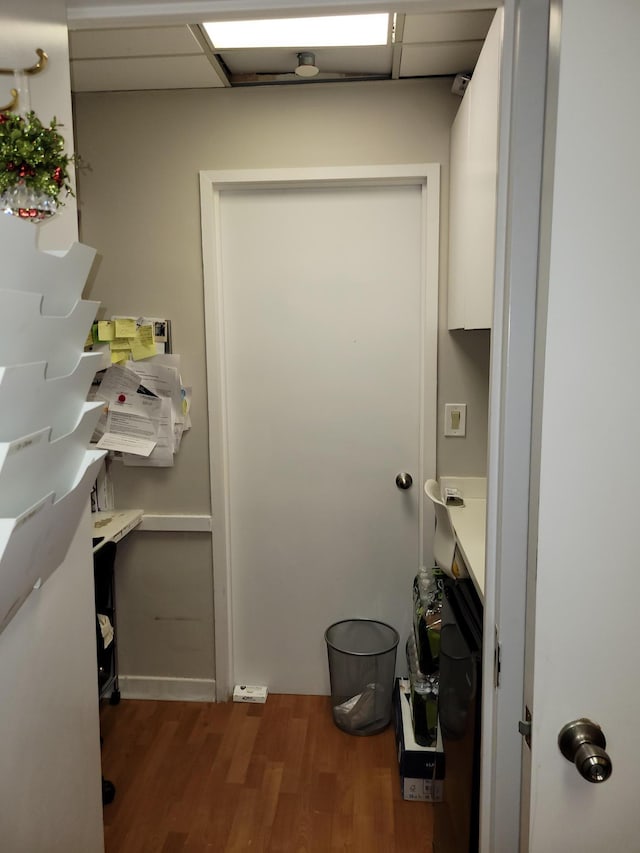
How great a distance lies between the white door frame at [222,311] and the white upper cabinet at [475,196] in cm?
9

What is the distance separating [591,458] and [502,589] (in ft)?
1.02

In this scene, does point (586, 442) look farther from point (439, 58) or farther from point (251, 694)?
point (251, 694)

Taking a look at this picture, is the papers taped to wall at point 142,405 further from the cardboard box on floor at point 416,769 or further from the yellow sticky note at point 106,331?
the cardboard box on floor at point 416,769

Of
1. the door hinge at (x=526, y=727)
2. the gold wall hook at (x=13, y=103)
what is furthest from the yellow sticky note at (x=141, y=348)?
the door hinge at (x=526, y=727)

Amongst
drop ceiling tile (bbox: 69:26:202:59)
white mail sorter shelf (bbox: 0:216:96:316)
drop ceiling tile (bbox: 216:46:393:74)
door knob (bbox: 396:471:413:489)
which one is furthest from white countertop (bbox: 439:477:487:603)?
drop ceiling tile (bbox: 69:26:202:59)

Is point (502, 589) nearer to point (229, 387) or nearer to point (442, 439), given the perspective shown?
point (442, 439)

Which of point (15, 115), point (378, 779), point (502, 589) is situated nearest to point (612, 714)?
point (502, 589)

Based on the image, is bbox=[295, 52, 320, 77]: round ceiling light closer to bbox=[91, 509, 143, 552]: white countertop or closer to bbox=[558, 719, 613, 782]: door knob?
bbox=[91, 509, 143, 552]: white countertop

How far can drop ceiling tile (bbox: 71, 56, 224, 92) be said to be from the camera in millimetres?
2201

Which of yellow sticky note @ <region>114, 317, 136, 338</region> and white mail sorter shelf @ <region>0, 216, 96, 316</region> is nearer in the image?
white mail sorter shelf @ <region>0, 216, 96, 316</region>

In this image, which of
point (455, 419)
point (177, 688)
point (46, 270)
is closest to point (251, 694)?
point (177, 688)

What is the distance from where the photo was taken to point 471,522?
7.18 ft

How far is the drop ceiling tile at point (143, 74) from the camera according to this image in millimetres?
2201

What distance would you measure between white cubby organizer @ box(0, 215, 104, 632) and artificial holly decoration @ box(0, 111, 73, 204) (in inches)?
4.5
